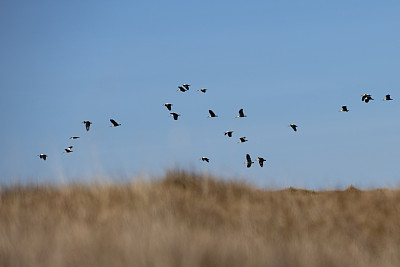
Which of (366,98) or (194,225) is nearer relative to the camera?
(194,225)

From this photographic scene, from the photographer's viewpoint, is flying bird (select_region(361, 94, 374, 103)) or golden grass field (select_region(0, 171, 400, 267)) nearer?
golden grass field (select_region(0, 171, 400, 267))

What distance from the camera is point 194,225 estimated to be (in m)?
10.5

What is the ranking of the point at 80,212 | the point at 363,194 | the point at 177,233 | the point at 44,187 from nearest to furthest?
the point at 177,233 → the point at 80,212 → the point at 44,187 → the point at 363,194

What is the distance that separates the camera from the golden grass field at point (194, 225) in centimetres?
727

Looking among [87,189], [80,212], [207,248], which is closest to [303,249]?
[207,248]

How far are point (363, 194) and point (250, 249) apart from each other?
8.63 meters

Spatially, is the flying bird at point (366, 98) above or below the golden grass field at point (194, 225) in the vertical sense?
above

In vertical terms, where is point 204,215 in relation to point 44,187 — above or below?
below

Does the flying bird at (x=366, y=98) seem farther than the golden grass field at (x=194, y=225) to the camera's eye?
Yes

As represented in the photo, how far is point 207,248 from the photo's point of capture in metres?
7.27

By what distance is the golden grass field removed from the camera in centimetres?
727

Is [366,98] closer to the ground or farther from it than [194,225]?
farther from it

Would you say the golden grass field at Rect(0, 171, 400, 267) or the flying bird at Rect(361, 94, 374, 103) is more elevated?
the flying bird at Rect(361, 94, 374, 103)

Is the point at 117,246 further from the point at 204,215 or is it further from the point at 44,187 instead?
the point at 44,187
